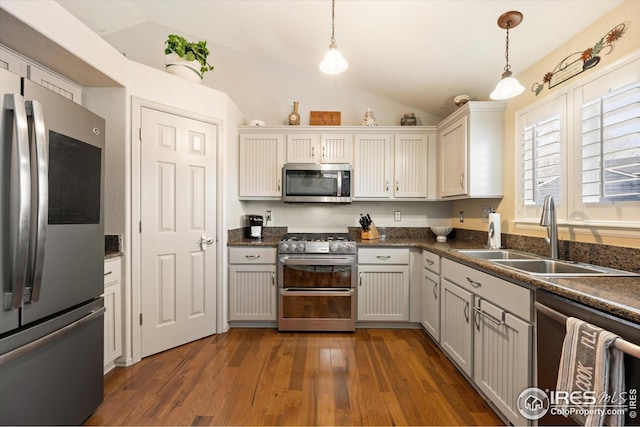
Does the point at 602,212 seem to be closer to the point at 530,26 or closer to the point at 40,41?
the point at 530,26

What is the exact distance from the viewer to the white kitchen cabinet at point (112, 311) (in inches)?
73.9

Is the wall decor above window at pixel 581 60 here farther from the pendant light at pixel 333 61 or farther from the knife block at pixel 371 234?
the knife block at pixel 371 234

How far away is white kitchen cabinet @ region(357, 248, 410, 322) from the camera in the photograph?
2725 mm

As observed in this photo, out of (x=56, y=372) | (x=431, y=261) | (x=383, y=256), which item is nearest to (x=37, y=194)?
(x=56, y=372)

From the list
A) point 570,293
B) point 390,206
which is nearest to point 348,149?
point 390,206

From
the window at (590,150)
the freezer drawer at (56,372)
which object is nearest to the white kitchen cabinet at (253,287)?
the freezer drawer at (56,372)

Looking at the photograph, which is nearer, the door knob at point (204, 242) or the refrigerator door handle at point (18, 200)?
the refrigerator door handle at point (18, 200)

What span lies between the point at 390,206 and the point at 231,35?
2.72 metres

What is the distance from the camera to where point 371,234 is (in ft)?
10.2

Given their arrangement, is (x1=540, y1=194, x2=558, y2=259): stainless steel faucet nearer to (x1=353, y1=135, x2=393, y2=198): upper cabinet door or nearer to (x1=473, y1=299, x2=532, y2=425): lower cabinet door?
(x1=473, y1=299, x2=532, y2=425): lower cabinet door

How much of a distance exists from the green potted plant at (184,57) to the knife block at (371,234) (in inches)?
90.9

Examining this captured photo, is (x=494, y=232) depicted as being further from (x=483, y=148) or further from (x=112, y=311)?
(x=112, y=311)

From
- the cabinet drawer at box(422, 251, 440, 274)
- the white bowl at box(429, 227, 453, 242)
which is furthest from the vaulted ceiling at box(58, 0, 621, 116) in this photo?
the cabinet drawer at box(422, 251, 440, 274)

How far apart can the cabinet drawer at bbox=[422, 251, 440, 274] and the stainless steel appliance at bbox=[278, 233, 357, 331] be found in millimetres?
680
